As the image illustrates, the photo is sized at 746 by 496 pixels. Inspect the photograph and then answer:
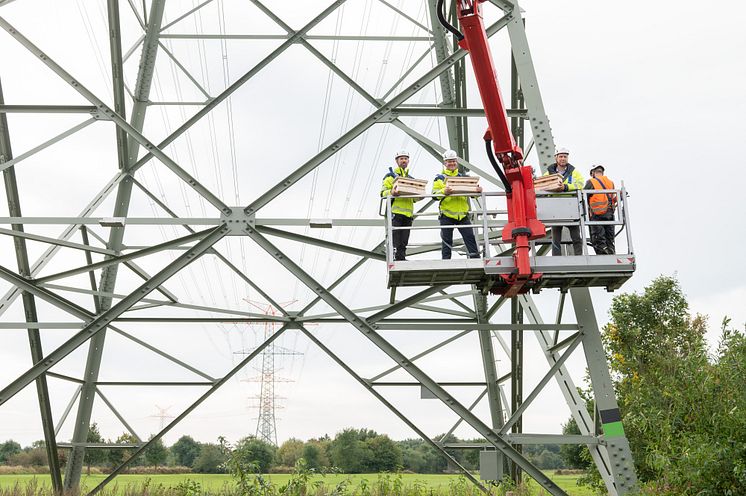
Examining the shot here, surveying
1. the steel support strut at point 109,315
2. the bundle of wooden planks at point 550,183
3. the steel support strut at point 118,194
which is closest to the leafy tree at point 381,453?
the steel support strut at point 118,194

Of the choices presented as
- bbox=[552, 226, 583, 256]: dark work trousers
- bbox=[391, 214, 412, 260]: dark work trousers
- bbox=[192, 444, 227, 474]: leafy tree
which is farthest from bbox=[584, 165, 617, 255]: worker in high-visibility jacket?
bbox=[192, 444, 227, 474]: leafy tree

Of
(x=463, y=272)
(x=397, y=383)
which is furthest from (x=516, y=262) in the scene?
(x=397, y=383)

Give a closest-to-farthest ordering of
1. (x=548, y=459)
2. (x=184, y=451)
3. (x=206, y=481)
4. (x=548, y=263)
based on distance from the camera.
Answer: (x=548, y=263) → (x=206, y=481) → (x=184, y=451) → (x=548, y=459)

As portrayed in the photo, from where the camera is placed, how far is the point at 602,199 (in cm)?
1305

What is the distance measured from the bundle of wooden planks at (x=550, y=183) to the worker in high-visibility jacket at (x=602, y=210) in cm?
67

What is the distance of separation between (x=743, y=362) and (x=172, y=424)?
11.0 meters

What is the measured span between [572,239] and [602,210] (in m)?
0.68

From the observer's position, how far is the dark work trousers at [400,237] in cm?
1284

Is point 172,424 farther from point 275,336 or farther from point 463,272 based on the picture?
point 463,272

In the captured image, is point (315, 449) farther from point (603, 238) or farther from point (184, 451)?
point (603, 238)

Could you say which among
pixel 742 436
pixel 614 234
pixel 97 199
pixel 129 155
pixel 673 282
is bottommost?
pixel 742 436

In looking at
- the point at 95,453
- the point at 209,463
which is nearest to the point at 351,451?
the point at 209,463

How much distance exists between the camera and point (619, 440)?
524 inches

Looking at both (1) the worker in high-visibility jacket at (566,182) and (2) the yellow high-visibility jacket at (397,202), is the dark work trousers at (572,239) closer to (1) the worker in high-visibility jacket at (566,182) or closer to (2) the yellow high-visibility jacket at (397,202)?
(1) the worker in high-visibility jacket at (566,182)
